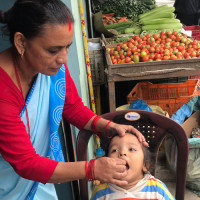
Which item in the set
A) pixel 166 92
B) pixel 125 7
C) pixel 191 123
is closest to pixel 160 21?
pixel 125 7

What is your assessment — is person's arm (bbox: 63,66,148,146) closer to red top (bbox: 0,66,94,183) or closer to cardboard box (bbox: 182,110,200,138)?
red top (bbox: 0,66,94,183)

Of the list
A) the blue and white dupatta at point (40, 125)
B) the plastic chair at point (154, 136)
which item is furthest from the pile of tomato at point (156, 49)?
the blue and white dupatta at point (40, 125)

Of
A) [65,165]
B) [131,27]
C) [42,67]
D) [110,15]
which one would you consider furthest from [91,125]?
[110,15]

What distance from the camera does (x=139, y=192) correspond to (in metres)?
1.62

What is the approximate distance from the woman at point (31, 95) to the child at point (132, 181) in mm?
315

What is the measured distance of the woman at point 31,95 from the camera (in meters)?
1.15

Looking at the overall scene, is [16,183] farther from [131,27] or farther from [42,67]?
[131,27]

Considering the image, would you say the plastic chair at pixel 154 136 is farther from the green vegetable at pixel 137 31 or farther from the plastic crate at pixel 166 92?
the green vegetable at pixel 137 31

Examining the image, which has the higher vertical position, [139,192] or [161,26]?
[161,26]

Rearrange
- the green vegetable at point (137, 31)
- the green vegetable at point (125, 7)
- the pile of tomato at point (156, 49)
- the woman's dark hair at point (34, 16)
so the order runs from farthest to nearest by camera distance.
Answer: the green vegetable at point (125, 7) < the green vegetable at point (137, 31) < the pile of tomato at point (156, 49) < the woman's dark hair at point (34, 16)

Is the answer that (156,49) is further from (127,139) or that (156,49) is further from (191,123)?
(127,139)

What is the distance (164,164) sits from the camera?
3.32 meters

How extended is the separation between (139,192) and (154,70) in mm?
1923

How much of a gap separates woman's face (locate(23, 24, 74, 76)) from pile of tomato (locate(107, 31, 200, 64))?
7.63 ft
